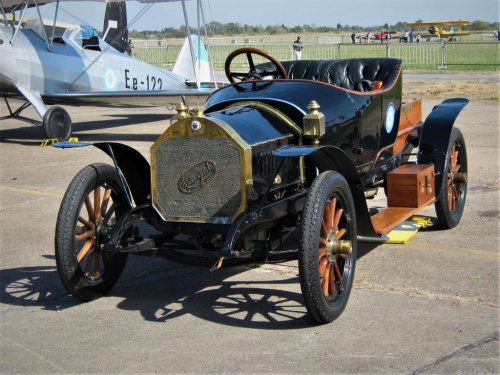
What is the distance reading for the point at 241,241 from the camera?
481cm

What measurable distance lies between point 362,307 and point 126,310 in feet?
5.10

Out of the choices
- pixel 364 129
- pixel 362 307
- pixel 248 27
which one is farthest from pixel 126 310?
pixel 248 27

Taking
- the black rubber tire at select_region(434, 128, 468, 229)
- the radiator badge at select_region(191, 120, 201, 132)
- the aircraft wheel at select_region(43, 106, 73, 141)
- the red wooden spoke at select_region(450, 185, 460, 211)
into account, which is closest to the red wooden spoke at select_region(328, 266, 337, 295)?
the radiator badge at select_region(191, 120, 201, 132)

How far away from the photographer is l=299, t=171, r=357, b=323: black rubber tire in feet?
14.1

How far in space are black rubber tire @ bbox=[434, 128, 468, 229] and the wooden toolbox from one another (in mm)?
252

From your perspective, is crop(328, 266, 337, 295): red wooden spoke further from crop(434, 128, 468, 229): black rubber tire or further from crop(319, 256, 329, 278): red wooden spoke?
crop(434, 128, 468, 229): black rubber tire

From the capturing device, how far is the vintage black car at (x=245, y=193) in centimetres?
463

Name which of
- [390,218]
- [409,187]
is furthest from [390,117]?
[390,218]

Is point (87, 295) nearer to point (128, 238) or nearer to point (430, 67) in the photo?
point (128, 238)

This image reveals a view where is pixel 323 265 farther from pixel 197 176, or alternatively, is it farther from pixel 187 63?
pixel 187 63

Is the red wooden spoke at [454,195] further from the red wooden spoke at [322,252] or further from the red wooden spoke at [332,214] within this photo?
the red wooden spoke at [322,252]

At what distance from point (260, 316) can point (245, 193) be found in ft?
2.58

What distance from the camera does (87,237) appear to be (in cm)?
508

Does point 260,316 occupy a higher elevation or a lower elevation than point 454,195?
lower
